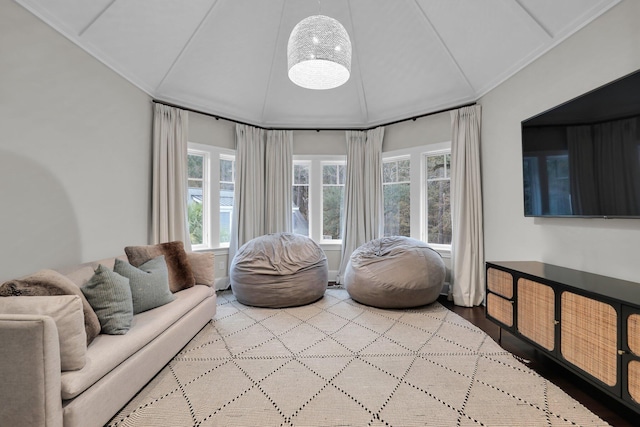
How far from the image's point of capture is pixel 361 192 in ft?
16.0

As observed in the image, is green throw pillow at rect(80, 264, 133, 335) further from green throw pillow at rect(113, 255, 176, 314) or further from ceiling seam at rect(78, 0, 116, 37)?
ceiling seam at rect(78, 0, 116, 37)

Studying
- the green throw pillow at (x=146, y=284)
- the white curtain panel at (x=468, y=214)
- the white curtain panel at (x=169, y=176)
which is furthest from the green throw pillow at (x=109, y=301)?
the white curtain panel at (x=468, y=214)

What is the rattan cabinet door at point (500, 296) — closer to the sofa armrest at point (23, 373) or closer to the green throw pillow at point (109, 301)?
the green throw pillow at point (109, 301)

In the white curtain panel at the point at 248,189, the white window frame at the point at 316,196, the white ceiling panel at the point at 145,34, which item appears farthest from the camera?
the white window frame at the point at 316,196

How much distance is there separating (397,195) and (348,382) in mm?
3357

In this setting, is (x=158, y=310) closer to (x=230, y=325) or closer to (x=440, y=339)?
(x=230, y=325)

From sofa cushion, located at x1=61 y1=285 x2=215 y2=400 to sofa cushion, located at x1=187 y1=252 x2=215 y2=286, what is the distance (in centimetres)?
46

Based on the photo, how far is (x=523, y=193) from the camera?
9.74ft

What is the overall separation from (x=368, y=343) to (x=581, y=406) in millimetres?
1426

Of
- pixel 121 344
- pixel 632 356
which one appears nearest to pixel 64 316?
pixel 121 344

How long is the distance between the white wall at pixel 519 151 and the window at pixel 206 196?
381 centimetres

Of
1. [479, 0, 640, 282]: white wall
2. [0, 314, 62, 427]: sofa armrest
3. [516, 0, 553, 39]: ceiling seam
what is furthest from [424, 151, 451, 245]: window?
[0, 314, 62, 427]: sofa armrest

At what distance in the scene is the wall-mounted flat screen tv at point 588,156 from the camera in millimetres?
1887

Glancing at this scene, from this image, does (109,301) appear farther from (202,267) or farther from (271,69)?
(271,69)
